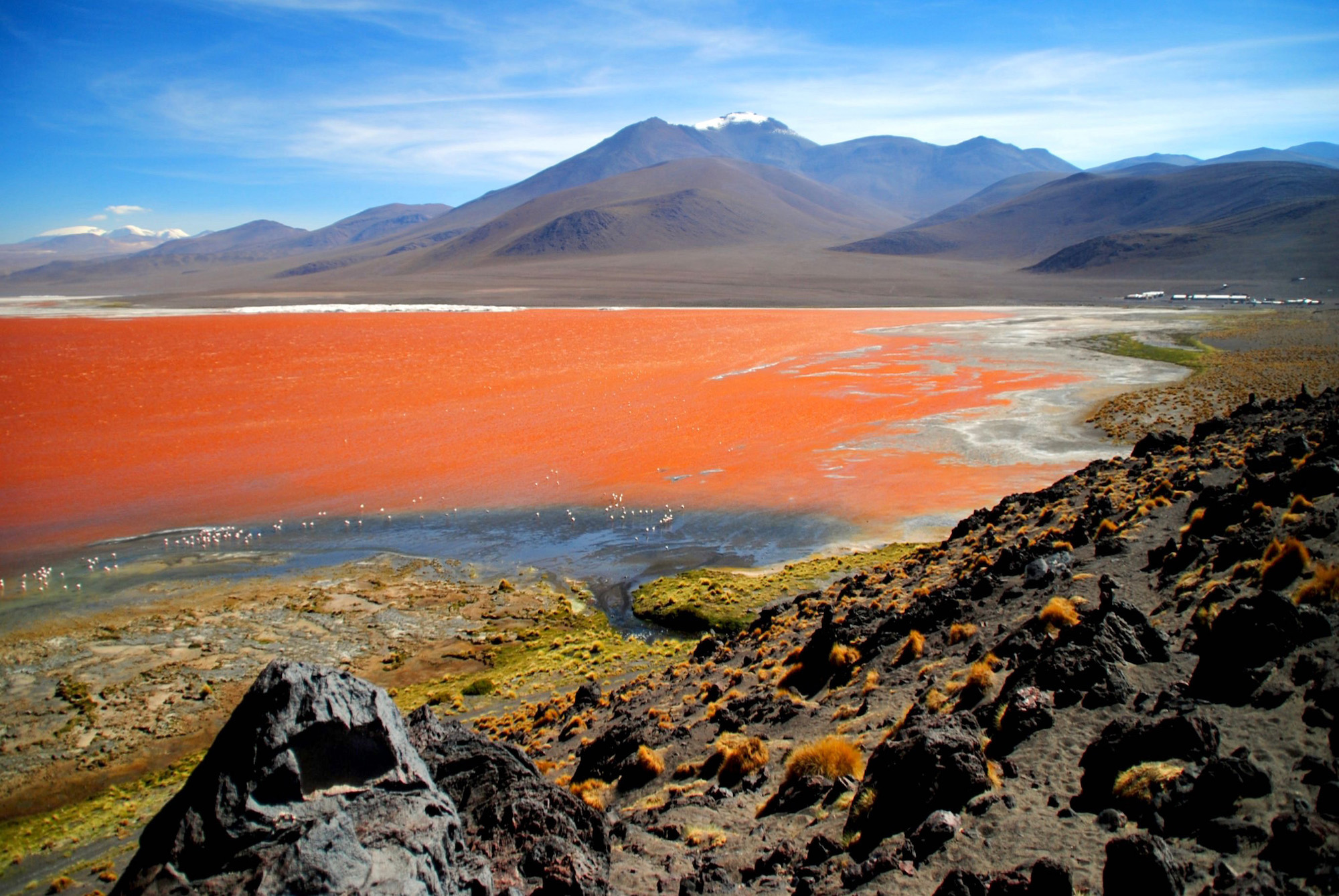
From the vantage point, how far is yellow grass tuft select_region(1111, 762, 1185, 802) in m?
4.96

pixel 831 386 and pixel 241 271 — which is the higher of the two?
pixel 241 271

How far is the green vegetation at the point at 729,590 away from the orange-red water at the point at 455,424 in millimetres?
3531

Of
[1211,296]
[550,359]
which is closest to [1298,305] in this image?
[1211,296]

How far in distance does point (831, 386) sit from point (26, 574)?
30.8 metres

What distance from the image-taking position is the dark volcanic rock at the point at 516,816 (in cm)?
527

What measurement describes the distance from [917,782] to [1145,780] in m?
1.47

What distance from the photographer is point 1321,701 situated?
5.38 metres

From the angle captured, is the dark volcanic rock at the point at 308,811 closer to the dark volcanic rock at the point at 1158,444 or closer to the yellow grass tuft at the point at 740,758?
the yellow grass tuft at the point at 740,758

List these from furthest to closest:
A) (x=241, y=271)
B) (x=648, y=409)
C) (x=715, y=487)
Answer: (x=241, y=271) < (x=648, y=409) < (x=715, y=487)

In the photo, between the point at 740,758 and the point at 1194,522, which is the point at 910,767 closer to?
the point at 740,758

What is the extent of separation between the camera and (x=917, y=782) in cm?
564

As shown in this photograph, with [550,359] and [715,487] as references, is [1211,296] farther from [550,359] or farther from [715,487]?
[715,487]

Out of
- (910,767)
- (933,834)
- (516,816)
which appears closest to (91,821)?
(516,816)

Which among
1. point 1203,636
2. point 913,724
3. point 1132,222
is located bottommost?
point 913,724
